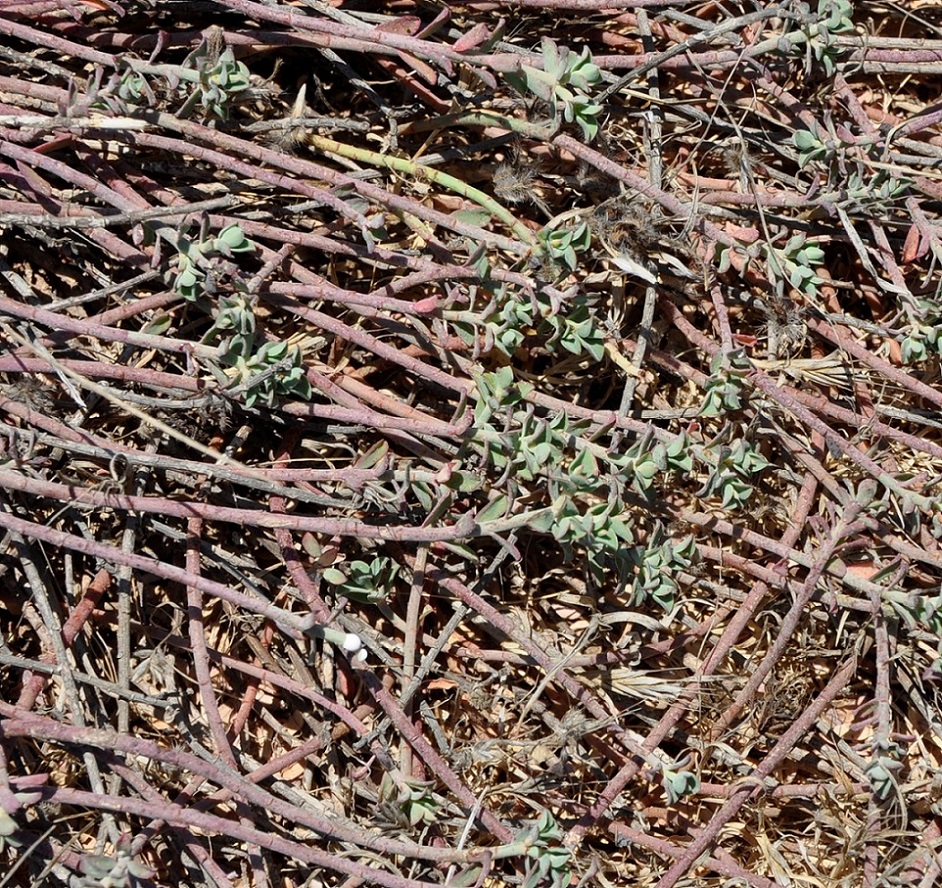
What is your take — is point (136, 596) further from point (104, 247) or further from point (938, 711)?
point (938, 711)

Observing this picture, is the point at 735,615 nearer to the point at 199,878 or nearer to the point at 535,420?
the point at 535,420

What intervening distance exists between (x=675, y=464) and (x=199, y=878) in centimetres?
100

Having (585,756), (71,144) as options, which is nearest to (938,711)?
(585,756)

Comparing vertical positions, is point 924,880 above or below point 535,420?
below

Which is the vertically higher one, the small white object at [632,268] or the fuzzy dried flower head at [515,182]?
the fuzzy dried flower head at [515,182]

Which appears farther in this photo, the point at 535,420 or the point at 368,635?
the point at 368,635

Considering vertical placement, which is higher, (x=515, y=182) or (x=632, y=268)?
(x=515, y=182)

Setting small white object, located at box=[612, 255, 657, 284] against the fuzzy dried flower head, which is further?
the fuzzy dried flower head

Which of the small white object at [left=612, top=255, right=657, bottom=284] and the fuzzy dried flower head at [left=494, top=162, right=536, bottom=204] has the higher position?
the fuzzy dried flower head at [left=494, top=162, right=536, bottom=204]

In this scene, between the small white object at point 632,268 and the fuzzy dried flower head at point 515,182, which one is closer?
the small white object at point 632,268

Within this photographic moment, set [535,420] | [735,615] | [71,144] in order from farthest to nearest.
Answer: [735,615], [71,144], [535,420]

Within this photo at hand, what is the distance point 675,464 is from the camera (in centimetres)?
157

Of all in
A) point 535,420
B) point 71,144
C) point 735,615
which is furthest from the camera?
point 735,615

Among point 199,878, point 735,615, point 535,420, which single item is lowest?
point 199,878
